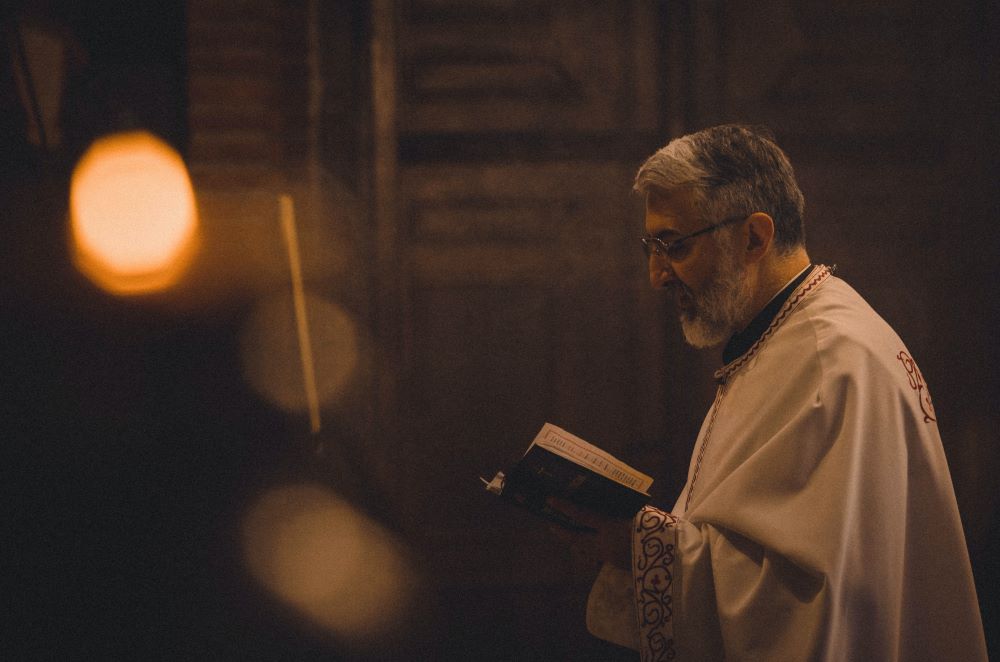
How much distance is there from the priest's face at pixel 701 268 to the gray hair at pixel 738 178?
38 mm

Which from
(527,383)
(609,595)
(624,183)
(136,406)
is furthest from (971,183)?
(136,406)

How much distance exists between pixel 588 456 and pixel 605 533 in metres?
0.21

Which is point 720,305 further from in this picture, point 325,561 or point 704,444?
point 325,561

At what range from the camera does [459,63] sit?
9.10 ft

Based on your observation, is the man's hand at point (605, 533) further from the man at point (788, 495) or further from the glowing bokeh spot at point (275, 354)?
the glowing bokeh spot at point (275, 354)

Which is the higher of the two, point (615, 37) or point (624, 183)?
point (615, 37)

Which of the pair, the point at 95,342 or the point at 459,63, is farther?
the point at 459,63

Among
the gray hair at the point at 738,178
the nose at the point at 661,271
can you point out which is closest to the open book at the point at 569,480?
the nose at the point at 661,271

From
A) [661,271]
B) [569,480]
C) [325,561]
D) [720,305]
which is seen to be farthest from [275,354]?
[720,305]

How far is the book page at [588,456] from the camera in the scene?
139 centimetres

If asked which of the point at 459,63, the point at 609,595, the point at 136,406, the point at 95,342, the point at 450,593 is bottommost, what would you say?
the point at 450,593

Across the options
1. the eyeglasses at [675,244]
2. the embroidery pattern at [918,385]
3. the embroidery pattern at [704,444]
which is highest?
the eyeglasses at [675,244]

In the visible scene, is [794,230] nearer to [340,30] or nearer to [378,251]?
[378,251]

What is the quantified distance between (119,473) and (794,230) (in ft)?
5.32
